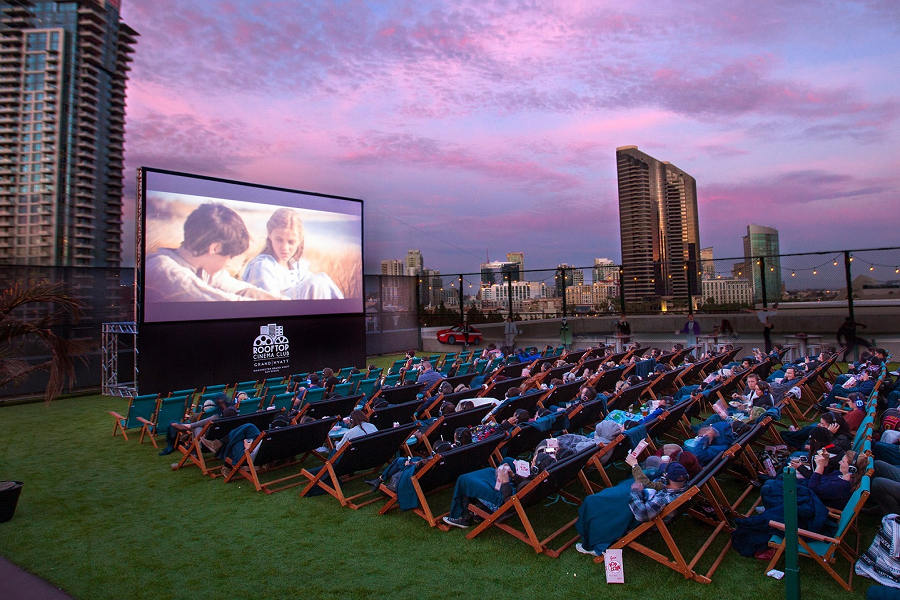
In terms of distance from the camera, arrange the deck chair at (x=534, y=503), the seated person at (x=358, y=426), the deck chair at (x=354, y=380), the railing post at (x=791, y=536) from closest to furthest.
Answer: the railing post at (x=791, y=536)
the deck chair at (x=534, y=503)
the seated person at (x=358, y=426)
the deck chair at (x=354, y=380)

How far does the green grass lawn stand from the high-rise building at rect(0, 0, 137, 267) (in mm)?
62830

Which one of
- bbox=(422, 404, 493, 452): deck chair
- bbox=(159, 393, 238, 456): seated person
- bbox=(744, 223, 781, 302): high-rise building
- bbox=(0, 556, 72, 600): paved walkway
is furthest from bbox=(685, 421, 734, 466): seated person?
bbox=(744, 223, 781, 302): high-rise building

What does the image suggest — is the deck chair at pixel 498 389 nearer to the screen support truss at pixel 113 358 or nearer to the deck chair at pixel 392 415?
the deck chair at pixel 392 415

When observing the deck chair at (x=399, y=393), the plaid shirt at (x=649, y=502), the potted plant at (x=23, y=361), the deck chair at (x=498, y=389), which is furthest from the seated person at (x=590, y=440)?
the potted plant at (x=23, y=361)

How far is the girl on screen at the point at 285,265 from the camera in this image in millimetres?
14344

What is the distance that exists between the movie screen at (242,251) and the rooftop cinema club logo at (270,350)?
1.91 ft

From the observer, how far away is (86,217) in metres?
59.8

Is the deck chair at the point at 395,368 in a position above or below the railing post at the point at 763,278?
below

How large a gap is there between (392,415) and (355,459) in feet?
6.72

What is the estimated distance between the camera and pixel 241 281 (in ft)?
45.9

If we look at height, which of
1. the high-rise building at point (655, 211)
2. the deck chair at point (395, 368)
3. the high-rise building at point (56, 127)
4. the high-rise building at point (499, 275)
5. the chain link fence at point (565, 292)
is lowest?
the deck chair at point (395, 368)

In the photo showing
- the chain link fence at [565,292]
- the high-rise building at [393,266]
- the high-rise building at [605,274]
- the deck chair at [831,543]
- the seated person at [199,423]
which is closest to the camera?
the deck chair at [831,543]

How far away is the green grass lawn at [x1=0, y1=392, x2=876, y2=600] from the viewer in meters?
3.62

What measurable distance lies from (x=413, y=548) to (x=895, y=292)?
1834 cm
